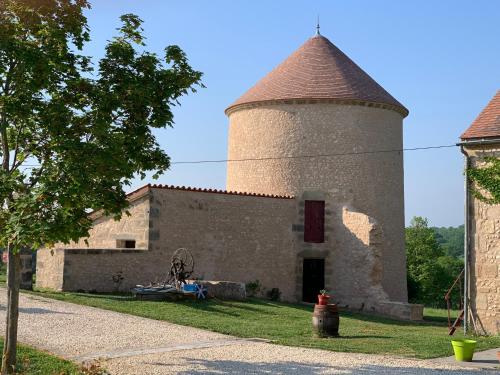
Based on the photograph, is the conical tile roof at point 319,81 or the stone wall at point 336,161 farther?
the conical tile roof at point 319,81

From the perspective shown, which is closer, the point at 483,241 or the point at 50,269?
the point at 483,241

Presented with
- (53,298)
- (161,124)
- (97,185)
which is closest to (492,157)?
(161,124)

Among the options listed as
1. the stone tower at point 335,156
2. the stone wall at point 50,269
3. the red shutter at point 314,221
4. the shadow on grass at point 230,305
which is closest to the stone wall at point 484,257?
the shadow on grass at point 230,305

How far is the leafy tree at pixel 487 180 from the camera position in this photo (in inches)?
590

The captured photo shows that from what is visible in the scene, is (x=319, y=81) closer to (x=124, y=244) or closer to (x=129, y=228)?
(x=129, y=228)

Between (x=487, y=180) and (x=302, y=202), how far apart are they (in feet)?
28.0

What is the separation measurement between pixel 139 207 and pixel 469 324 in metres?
10.2

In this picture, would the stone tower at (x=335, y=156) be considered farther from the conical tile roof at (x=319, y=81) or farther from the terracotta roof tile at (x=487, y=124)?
the terracotta roof tile at (x=487, y=124)

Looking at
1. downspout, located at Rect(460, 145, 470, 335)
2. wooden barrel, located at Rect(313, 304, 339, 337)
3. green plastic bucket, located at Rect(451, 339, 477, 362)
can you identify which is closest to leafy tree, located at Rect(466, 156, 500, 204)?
downspout, located at Rect(460, 145, 470, 335)

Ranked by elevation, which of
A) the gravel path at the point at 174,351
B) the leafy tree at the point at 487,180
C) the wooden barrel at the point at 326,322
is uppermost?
the leafy tree at the point at 487,180

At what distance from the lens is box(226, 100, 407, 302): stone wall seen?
22.8 metres

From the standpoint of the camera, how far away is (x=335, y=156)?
22.9 metres

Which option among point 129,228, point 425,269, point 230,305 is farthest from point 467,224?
point 425,269

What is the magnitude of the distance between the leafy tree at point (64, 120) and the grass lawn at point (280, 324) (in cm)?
514
